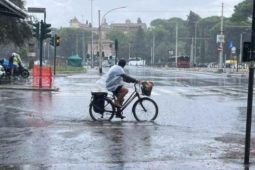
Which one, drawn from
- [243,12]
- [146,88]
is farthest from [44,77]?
[243,12]

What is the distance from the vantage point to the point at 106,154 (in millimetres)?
10773

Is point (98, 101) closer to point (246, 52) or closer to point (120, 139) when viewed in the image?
point (120, 139)

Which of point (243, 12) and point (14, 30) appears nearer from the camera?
point (14, 30)

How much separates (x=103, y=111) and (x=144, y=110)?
3.68ft

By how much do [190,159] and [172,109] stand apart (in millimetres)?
9801

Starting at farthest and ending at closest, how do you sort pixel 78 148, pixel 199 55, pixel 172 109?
pixel 199 55 → pixel 172 109 → pixel 78 148

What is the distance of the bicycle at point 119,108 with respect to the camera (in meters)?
16.2

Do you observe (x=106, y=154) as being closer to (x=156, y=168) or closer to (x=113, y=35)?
(x=156, y=168)

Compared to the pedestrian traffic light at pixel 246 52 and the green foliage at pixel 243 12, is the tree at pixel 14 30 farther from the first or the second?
the green foliage at pixel 243 12

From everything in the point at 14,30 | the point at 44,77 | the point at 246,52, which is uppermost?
the point at 14,30

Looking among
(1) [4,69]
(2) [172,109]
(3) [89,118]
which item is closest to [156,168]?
(3) [89,118]

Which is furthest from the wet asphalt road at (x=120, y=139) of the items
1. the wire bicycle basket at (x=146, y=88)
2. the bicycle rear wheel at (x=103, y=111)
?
the wire bicycle basket at (x=146, y=88)

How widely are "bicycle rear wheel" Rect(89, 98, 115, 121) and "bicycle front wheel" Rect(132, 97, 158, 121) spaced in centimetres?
65

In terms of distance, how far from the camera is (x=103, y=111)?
16203mm
